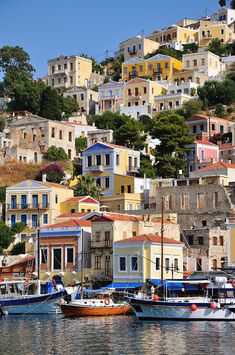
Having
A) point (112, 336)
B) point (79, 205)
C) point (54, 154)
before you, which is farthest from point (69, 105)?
point (112, 336)

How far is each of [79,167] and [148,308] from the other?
4442 centimetres

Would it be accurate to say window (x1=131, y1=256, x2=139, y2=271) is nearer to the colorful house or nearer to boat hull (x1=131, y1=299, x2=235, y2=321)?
the colorful house

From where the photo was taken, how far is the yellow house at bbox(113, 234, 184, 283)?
6006 centimetres

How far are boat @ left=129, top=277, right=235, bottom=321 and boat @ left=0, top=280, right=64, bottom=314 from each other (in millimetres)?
6662

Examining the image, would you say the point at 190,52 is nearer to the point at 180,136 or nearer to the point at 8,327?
the point at 180,136

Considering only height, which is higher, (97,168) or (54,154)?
(54,154)

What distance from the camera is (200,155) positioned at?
90375mm

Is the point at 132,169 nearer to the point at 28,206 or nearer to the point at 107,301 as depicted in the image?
the point at 28,206

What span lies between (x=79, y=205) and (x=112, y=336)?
118 ft

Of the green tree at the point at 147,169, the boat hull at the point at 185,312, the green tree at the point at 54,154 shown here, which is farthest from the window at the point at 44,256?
the green tree at the point at 54,154

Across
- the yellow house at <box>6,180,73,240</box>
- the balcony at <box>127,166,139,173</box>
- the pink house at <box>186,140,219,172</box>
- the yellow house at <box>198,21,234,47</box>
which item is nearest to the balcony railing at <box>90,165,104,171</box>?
the balcony at <box>127,166,139,173</box>

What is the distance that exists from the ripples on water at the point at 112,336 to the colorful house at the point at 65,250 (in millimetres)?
11487

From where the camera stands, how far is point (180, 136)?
88.5 meters

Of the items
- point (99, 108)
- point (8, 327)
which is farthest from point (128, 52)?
point (8, 327)
